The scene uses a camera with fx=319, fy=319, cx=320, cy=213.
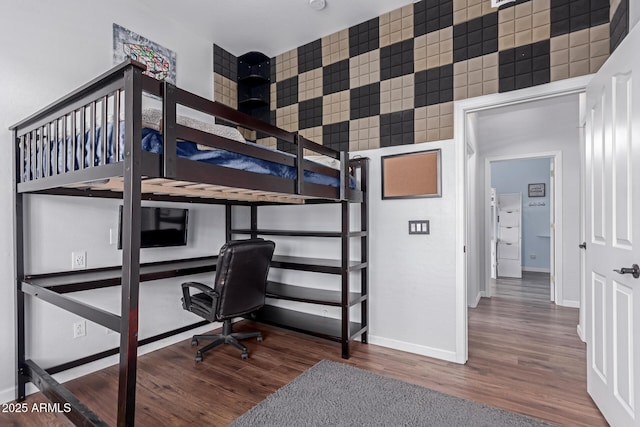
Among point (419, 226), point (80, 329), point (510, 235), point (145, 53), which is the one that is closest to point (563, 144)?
point (510, 235)

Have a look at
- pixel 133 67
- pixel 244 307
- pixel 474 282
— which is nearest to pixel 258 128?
pixel 133 67

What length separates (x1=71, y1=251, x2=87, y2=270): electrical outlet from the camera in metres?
2.27

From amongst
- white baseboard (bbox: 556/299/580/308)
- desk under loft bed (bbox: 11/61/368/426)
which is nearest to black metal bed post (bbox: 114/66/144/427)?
desk under loft bed (bbox: 11/61/368/426)

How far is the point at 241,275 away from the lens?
250 centimetres

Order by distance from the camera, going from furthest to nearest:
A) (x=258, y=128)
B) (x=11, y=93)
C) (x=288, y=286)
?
(x=288, y=286)
(x=11, y=93)
(x=258, y=128)

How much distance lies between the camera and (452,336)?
8.45 feet

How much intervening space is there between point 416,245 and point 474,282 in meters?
2.02

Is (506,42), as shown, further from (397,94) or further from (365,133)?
(365,133)

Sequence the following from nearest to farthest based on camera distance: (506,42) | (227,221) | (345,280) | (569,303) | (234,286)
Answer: (506,42), (234,286), (345,280), (227,221), (569,303)

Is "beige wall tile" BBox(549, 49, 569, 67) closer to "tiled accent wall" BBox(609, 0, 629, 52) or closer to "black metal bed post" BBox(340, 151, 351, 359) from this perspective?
"tiled accent wall" BBox(609, 0, 629, 52)

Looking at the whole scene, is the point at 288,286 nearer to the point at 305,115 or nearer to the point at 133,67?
the point at 305,115

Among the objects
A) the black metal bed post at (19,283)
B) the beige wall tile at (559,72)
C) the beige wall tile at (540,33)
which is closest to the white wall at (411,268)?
the beige wall tile at (559,72)

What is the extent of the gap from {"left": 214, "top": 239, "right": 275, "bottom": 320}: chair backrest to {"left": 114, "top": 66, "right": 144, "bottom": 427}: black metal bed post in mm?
1211

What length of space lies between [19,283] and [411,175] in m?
2.86
